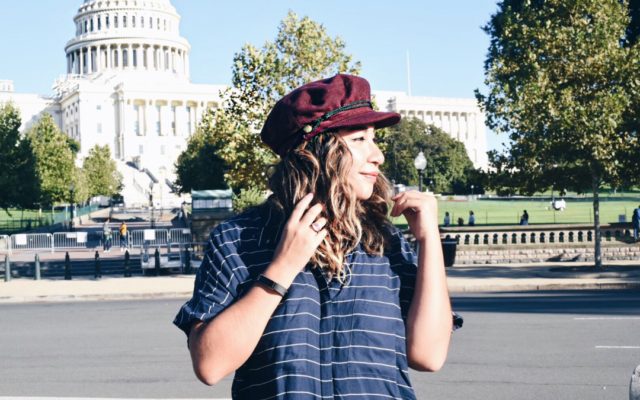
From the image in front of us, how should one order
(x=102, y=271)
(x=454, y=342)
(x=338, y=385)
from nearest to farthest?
1. (x=338, y=385)
2. (x=454, y=342)
3. (x=102, y=271)

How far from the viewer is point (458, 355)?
10.6 metres

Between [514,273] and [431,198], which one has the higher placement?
[431,198]

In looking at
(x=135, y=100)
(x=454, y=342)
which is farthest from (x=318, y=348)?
(x=135, y=100)

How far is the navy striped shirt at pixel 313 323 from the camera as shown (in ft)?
8.09

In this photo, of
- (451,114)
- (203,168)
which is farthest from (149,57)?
(203,168)

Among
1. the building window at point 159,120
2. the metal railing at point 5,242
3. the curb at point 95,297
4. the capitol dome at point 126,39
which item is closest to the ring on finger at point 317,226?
the curb at point 95,297

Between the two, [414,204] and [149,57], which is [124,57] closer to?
[149,57]

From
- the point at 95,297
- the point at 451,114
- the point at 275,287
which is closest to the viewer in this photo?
the point at 275,287

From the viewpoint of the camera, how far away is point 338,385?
2.47m

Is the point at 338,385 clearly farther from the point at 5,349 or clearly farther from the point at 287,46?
the point at 287,46

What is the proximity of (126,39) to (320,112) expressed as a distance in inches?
5646

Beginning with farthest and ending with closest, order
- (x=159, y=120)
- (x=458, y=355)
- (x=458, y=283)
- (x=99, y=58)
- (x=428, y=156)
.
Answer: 1. (x=99, y=58)
2. (x=159, y=120)
3. (x=428, y=156)
4. (x=458, y=283)
5. (x=458, y=355)

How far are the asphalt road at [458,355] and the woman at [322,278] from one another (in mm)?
5912

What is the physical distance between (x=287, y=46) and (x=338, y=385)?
25.2m
